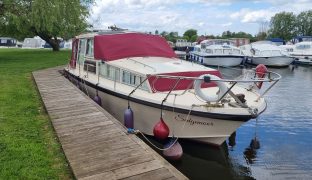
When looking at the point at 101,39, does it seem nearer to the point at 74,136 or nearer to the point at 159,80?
the point at 159,80

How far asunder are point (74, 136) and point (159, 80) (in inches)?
128

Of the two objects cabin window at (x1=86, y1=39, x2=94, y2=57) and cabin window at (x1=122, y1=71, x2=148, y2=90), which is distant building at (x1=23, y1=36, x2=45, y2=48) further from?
cabin window at (x1=122, y1=71, x2=148, y2=90)

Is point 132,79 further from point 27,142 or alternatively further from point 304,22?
point 304,22

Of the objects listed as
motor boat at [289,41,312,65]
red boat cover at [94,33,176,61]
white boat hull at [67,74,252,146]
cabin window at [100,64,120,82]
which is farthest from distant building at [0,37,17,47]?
white boat hull at [67,74,252,146]

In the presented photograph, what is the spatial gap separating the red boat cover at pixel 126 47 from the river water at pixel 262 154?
3754 millimetres

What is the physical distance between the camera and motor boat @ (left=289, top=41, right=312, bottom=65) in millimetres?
40678

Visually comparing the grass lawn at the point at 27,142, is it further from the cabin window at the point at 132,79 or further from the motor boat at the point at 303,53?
the motor boat at the point at 303,53

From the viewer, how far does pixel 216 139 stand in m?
8.81

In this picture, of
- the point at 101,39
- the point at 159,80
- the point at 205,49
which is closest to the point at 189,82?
the point at 159,80

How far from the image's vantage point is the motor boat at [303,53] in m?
40.7

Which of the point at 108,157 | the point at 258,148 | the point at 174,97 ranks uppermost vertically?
the point at 174,97

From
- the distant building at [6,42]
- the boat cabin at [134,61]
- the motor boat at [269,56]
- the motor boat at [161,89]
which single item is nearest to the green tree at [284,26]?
the motor boat at [269,56]

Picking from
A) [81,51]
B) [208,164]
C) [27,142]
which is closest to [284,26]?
[81,51]

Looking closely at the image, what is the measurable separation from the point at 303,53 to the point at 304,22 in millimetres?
60171
